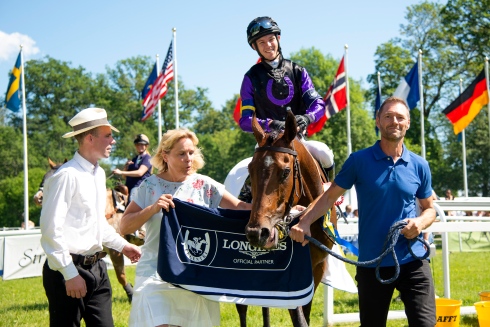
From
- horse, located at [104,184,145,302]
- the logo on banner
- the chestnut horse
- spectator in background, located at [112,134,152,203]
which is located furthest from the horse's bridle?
spectator in background, located at [112,134,152,203]

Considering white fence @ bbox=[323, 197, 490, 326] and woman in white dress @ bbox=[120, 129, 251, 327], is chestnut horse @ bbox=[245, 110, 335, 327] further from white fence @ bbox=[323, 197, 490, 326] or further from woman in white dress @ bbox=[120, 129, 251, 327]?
white fence @ bbox=[323, 197, 490, 326]

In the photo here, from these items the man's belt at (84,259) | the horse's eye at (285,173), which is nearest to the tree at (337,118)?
the horse's eye at (285,173)

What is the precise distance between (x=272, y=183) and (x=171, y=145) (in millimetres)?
951

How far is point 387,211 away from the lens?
13.9 feet

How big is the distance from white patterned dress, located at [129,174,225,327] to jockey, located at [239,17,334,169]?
1058 mm

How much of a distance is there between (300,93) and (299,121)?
851 mm

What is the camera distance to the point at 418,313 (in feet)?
13.6

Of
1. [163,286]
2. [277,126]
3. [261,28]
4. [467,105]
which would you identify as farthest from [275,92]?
[467,105]

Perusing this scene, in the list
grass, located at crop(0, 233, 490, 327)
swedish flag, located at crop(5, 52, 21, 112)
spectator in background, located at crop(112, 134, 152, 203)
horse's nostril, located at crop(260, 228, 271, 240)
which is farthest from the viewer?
swedish flag, located at crop(5, 52, 21, 112)

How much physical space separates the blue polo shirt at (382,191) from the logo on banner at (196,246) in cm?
114

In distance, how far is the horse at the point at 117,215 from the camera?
997 centimetres

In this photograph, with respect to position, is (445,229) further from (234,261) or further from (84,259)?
(84,259)

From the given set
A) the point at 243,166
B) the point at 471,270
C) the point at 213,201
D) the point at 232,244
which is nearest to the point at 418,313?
the point at 232,244

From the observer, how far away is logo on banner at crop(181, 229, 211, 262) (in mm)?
4430
